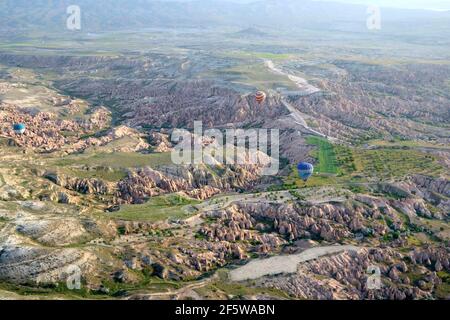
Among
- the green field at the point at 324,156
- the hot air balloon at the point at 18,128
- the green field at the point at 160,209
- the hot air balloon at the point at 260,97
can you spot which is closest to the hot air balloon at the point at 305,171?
the green field at the point at 324,156

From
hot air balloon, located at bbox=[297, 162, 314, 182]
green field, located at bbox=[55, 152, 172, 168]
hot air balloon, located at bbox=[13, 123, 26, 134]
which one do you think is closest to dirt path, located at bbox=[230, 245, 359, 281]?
hot air balloon, located at bbox=[297, 162, 314, 182]

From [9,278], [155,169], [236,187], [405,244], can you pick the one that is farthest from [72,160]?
[405,244]

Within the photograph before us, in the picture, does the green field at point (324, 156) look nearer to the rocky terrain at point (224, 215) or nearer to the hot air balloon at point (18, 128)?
the rocky terrain at point (224, 215)

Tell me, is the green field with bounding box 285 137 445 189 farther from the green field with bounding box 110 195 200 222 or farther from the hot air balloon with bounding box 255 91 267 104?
the hot air balloon with bounding box 255 91 267 104

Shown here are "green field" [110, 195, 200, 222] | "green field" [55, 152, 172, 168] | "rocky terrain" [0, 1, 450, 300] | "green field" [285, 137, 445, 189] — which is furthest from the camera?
"green field" [55, 152, 172, 168]

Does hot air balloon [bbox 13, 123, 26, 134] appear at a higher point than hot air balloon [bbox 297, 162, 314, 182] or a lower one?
higher

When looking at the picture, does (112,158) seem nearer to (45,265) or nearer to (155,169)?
(155,169)
